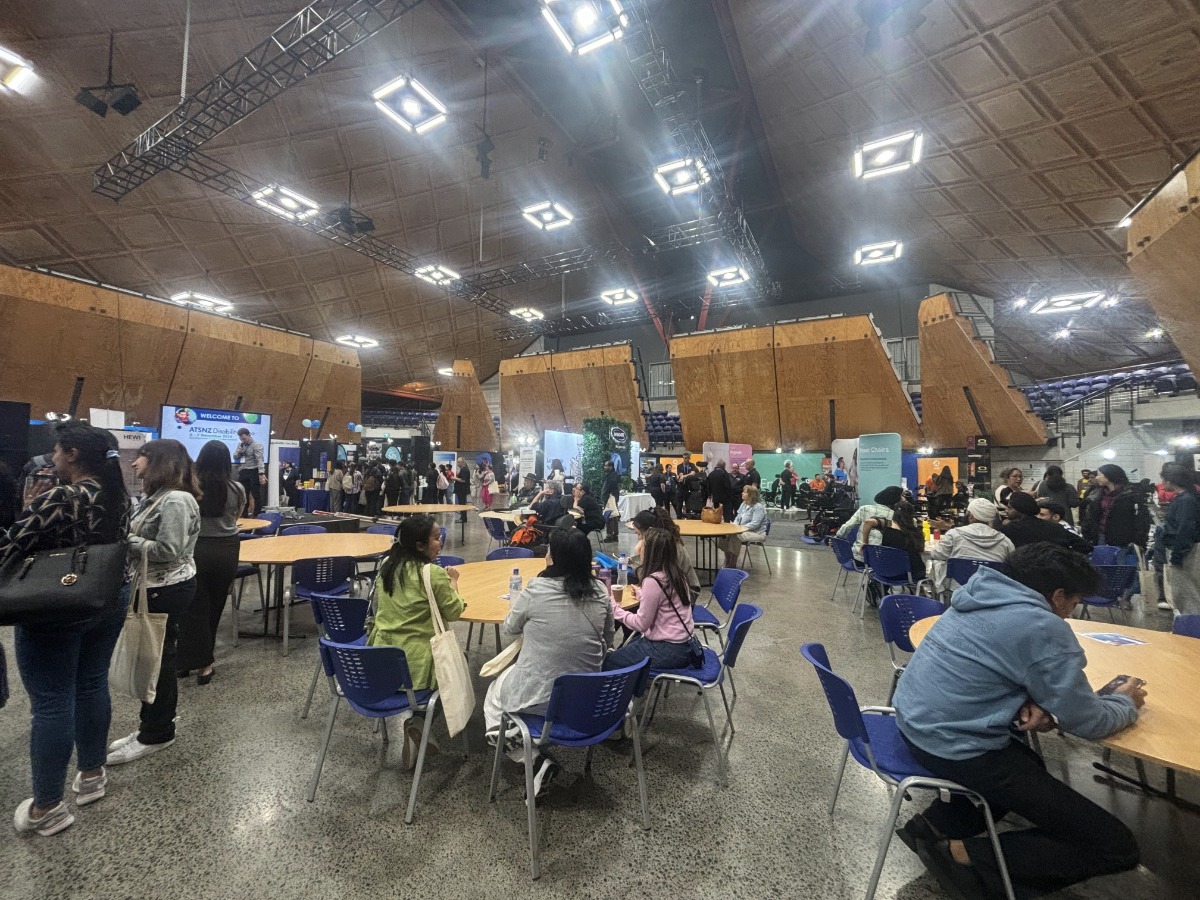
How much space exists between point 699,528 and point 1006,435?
10562 mm

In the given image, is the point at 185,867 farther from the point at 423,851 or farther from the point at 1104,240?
the point at 1104,240

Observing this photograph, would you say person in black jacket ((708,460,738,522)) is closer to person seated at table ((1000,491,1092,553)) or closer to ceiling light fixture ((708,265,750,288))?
person seated at table ((1000,491,1092,553))

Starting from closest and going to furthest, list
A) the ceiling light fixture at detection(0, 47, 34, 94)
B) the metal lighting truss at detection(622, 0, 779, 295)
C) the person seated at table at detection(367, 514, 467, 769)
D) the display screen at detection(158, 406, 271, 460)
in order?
1. the person seated at table at detection(367, 514, 467, 769)
2. the ceiling light fixture at detection(0, 47, 34, 94)
3. the metal lighting truss at detection(622, 0, 779, 295)
4. the display screen at detection(158, 406, 271, 460)

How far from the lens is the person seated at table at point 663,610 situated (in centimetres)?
255

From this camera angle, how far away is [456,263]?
1397 centimetres

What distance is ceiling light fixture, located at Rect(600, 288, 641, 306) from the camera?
15.5 metres

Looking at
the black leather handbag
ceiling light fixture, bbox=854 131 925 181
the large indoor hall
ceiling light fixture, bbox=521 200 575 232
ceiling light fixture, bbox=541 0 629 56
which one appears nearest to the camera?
the black leather handbag

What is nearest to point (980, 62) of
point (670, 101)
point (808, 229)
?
point (670, 101)

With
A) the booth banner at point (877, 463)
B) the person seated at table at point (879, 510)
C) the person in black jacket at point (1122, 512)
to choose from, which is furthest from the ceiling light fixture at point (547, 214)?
the person in black jacket at point (1122, 512)

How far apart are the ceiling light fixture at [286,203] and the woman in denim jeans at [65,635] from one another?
9472 mm

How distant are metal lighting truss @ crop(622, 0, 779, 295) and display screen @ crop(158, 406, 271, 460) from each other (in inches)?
345

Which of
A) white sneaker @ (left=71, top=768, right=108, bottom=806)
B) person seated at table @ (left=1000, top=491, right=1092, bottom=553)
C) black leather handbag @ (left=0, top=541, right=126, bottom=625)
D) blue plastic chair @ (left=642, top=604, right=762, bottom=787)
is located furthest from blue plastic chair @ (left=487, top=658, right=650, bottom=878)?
person seated at table @ (left=1000, top=491, right=1092, bottom=553)

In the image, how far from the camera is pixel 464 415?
60.0 ft

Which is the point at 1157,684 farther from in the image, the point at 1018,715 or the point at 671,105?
the point at 671,105
